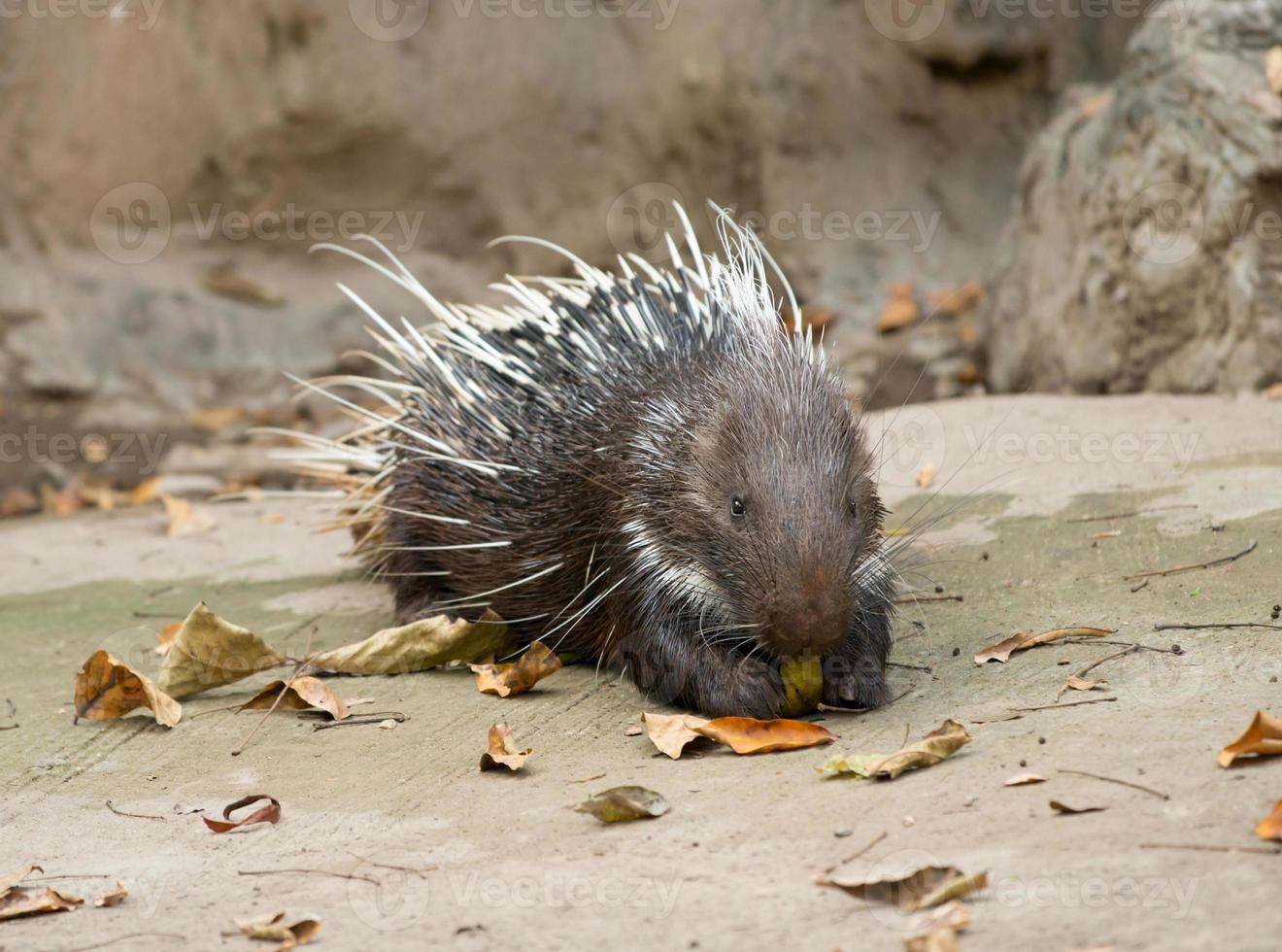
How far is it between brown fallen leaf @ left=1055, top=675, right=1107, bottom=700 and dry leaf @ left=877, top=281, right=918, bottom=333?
632cm

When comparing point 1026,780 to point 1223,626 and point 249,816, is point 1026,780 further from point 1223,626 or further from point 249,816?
point 249,816

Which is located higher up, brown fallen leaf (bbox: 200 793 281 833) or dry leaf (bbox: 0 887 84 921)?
dry leaf (bbox: 0 887 84 921)

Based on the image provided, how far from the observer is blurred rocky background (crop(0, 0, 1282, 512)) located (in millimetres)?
9938

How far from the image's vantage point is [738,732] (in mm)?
3656

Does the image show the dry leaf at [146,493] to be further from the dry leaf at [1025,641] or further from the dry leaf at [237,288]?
the dry leaf at [1025,641]

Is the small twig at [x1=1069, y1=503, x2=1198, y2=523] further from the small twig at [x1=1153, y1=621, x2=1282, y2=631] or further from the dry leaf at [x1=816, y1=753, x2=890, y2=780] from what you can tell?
the dry leaf at [x1=816, y1=753, x2=890, y2=780]

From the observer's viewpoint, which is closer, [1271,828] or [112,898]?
[1271,828]

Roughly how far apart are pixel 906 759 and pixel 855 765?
0.38ft

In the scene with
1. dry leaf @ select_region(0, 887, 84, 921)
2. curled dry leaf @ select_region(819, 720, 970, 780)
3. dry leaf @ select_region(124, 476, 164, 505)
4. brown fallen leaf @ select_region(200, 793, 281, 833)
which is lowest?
dry leaf @ select_region(124, 476, 164, 505)

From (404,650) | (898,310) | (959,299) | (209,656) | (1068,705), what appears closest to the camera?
(1068,705)

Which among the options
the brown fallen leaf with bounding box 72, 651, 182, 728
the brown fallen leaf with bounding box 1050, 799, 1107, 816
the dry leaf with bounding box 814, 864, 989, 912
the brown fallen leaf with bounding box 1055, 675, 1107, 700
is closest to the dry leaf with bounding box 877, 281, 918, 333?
the brown fallen leaf with bounding box 1055, 675, 1107, 700

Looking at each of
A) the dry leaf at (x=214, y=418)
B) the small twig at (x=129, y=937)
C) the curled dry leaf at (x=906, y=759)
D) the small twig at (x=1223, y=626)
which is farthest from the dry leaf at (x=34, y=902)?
the dry leaf at (x=214, y=418)

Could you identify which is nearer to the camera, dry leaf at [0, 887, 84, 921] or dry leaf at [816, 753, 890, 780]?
dry leaf at [0, 887, 84, 921]

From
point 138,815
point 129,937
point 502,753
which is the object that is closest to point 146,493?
point 138,815
